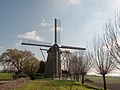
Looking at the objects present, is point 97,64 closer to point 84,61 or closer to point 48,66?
point 84,61

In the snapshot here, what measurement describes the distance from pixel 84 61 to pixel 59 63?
9.68m

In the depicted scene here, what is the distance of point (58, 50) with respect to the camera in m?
64.4

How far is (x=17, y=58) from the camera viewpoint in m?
79.7

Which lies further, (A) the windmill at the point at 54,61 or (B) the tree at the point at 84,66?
(A) the windmill at the point at 54,61

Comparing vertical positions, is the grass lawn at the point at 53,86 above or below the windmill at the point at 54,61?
below

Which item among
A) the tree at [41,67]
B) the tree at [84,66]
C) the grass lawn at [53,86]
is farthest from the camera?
the tree at [41,67]

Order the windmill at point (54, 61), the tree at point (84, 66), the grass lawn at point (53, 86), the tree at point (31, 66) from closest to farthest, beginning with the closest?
the grass lawn at point (53, 86)
the tree at point (84, 66)
the windmill at point (54, 61)
the tree at point (31, 66)

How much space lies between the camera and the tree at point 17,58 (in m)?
79.5

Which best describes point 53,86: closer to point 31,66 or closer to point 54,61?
point 54,61

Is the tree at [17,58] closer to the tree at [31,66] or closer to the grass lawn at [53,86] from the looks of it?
the tree at [31,66]

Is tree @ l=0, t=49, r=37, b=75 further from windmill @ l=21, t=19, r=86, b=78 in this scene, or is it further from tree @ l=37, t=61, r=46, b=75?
windmill @ l=21, t=19, r=86, b=78

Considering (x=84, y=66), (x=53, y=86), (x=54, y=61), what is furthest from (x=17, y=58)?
(x=53, y=86)

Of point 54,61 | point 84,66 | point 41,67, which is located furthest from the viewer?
point 41,67

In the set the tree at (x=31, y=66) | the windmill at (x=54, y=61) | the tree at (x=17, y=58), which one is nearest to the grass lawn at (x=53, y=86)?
the windmill at (x=54, y=61)
